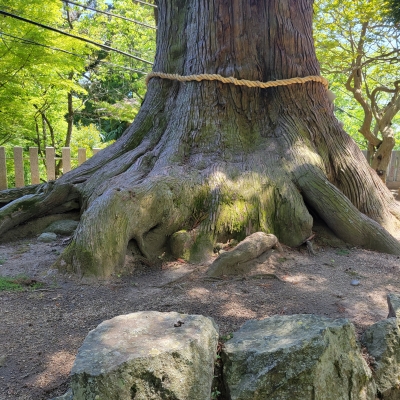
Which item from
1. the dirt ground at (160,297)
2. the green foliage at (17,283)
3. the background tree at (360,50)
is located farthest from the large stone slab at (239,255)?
the background tree at (360,50)

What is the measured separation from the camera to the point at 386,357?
2178mm

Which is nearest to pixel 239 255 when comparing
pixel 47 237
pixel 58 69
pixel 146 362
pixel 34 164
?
pixel 146 362

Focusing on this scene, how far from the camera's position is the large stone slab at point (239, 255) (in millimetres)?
3105

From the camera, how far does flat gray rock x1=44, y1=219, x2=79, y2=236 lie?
166 inches

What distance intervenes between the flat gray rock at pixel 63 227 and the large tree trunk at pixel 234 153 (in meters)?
0.23

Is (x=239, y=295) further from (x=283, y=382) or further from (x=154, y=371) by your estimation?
(x=154, y=371)

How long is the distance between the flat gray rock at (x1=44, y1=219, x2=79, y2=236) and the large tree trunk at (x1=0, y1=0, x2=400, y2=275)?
23 centimetres

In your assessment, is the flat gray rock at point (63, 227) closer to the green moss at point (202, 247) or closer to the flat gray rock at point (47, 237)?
the flat gray rock at point (47, 237)

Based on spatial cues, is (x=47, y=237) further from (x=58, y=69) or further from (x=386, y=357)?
(x=58, y=69)

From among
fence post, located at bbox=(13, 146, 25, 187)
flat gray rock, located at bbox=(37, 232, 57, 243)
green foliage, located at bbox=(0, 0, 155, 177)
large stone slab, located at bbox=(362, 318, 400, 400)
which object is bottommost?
large stone slab, located at bbox=(362, 318, 400, 400)

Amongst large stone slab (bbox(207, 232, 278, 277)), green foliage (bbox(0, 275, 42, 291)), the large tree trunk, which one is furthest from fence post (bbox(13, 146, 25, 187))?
large stone slab (bbox(207, 232, 278, 277))

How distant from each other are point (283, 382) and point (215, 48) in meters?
3.55

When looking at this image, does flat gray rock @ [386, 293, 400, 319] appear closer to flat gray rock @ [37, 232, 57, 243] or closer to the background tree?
flat gray rock @ [37, 232, 57, 243]

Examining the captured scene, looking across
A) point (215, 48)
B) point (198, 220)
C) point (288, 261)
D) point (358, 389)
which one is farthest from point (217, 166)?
point (358, 389)
